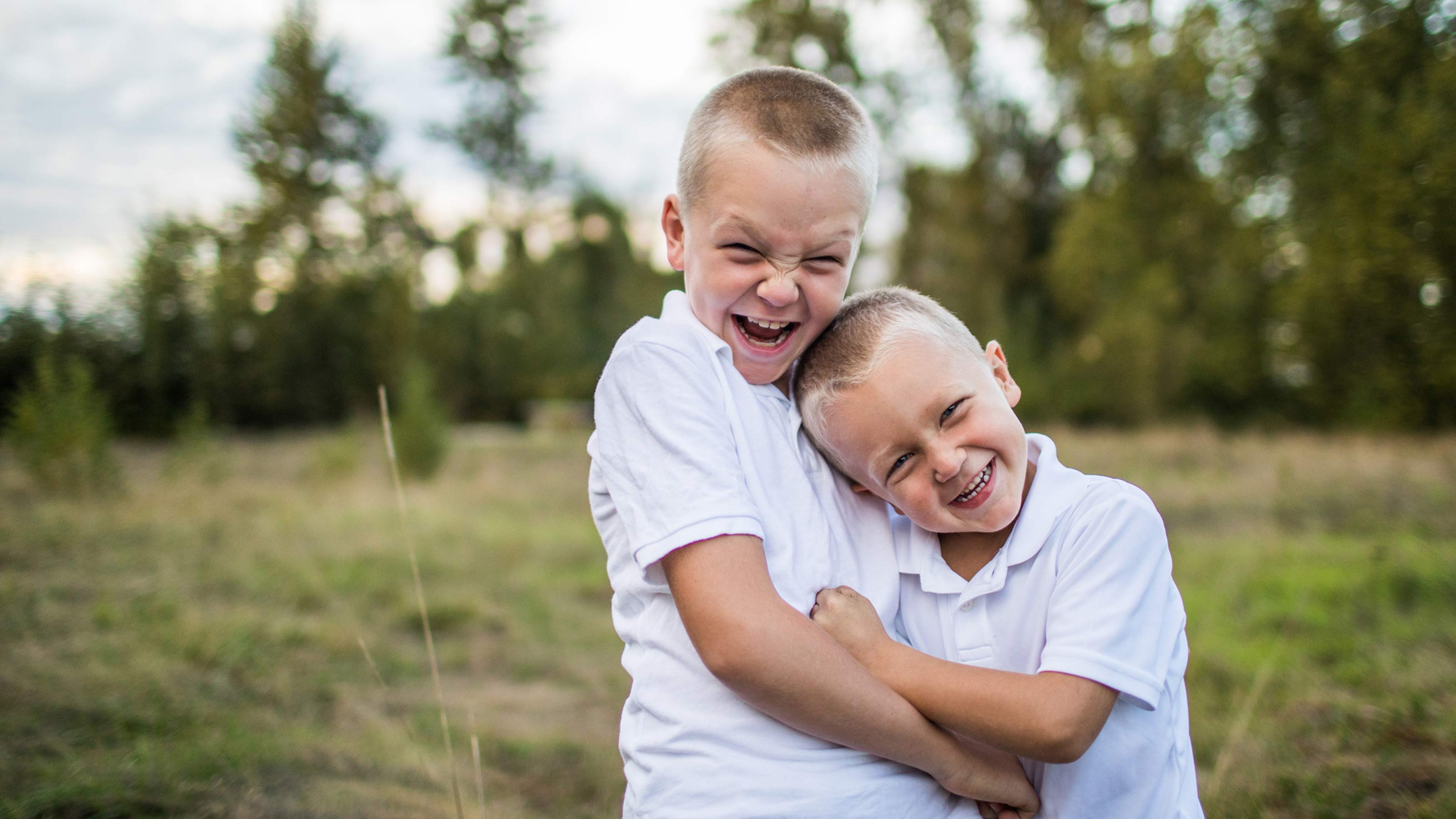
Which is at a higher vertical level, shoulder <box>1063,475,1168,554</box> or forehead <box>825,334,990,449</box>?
forehead <box>825,334,990,449</box>

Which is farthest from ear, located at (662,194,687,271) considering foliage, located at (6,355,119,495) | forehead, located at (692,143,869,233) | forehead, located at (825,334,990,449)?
foliage, located at (6,355,119,495)

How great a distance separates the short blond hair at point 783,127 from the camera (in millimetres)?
1549

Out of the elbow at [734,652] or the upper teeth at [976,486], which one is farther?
the upper teeth at [976,486]

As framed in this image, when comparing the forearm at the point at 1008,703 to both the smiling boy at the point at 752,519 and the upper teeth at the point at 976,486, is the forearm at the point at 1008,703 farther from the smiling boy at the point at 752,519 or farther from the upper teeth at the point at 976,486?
the upper teeth at the point at 976,486

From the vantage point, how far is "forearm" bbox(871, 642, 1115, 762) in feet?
4.50

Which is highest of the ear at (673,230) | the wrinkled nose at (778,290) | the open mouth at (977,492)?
the ear at (673,230)

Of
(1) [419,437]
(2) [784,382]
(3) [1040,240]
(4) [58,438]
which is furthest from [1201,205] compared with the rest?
(2) [784,382]

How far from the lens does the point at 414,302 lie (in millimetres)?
19500

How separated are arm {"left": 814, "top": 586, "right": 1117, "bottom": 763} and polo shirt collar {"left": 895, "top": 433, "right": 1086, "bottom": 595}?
0.59 feet

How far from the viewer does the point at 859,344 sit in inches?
63.6

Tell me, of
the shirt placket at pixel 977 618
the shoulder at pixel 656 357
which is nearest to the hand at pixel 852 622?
the shirt placket at pixel 977 618

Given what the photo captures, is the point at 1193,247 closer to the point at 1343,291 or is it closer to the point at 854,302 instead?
the point at 1343,291

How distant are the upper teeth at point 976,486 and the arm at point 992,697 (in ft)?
0.90

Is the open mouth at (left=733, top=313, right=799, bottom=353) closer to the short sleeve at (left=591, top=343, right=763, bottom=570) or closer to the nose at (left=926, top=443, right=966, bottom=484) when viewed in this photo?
the short sleeve at (left=591, top=343, right=763, bottom=570)
